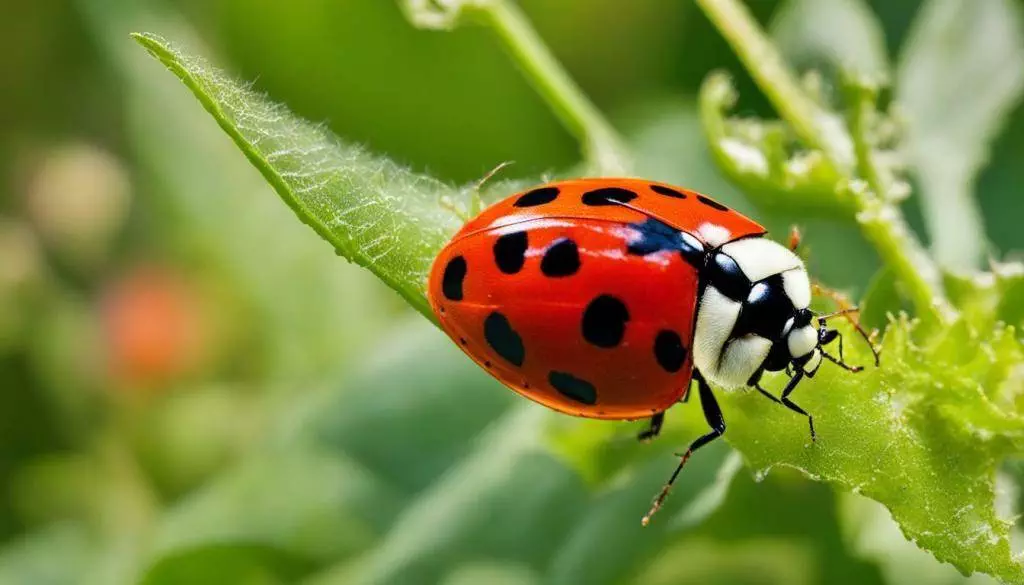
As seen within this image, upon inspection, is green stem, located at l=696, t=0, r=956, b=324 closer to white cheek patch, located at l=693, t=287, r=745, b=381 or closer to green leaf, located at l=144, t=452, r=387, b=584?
white cheek patch, located at l=693, t=287, r=745, b=381

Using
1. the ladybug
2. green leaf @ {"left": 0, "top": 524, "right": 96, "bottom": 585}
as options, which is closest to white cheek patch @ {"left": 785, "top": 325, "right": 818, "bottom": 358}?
the ladybug

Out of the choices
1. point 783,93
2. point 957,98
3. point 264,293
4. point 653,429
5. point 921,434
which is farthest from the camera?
point 264,293

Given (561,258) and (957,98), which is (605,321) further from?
(957,98)

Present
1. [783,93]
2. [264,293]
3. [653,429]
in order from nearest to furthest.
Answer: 1. [653,429]
2. [783,93]
3. [264,293]

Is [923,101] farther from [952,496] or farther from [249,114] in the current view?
[249,114]

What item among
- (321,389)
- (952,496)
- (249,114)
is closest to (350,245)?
(249,114)

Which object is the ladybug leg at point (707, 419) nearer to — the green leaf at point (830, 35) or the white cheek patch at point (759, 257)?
the white cheek patch at point (759, 257)

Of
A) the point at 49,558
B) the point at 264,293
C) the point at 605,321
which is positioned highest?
the point at 605,321

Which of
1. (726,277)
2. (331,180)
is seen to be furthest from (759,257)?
(331,180)
